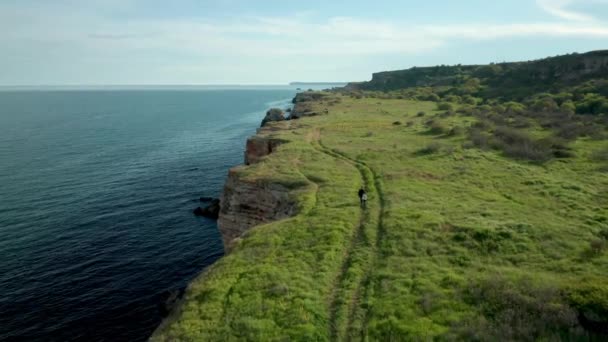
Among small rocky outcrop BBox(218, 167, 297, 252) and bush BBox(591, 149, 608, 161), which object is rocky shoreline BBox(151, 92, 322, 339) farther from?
bush BBox(591, 149, 608, 161)

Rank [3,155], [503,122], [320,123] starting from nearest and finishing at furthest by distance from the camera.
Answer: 1. [503,122]
2. [320,123]
3. [3,155]

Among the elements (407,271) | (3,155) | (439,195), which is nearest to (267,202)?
(439,195)

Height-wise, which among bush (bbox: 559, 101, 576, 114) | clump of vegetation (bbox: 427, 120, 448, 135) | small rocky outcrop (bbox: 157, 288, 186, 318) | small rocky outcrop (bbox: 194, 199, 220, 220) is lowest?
small rocky outcrop (bbox: 157, 288, 186, 318)

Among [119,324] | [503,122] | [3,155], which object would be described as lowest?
[119,324]

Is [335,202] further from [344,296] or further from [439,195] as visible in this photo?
[344,296]

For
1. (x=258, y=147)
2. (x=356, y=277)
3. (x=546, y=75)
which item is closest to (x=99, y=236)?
(x=258, y=147)

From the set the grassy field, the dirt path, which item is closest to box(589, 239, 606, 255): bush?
the grassy field

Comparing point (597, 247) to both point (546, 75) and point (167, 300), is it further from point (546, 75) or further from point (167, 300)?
point (546, 75)

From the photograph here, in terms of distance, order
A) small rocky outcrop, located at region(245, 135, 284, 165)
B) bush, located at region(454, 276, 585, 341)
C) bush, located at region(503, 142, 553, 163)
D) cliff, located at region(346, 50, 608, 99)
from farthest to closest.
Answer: cliff, located at region(346, 50, 608, 99)
small rocky outcrop, located at region(245, 135, 284, 165)
bush, located at region(503, 142, 553, 163)
bush, located at region(454, 276, 585, 341)
